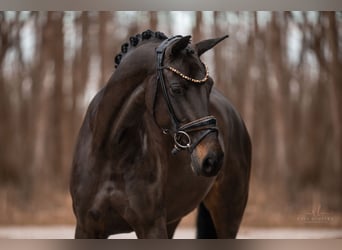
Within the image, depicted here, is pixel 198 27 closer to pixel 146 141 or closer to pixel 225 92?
pixel 225 92

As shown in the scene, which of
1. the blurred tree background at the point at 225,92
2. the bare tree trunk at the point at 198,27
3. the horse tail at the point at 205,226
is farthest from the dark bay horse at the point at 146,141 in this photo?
the bare tree trunk at the point at 198,27

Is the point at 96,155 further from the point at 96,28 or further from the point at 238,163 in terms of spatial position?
the point at 96,28

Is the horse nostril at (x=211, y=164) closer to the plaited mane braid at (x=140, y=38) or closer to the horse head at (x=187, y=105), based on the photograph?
the horse head at (x=187, y=105)

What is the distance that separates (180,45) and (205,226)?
4.41ft

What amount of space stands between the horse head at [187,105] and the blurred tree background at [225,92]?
117cm

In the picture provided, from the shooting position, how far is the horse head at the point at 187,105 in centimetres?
177

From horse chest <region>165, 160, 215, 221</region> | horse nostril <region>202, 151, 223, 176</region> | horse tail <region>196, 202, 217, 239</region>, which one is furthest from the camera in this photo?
horse tail <region>196, 202, 217, 239</region>

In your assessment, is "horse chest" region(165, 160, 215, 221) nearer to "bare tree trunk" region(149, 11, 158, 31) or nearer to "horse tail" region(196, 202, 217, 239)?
"horse tail" region(196, 202, 217, 239)

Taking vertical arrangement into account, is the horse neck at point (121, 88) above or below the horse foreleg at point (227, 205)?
above

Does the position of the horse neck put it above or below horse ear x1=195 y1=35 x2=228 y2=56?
below

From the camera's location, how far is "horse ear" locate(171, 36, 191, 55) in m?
1.82

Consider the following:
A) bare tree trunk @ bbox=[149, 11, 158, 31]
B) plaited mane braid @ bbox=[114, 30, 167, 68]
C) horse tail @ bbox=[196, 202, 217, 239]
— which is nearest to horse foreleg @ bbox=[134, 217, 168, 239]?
plaited mane braid @ bbox=[114, 30, 167, 68]

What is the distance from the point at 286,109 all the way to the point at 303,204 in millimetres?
580

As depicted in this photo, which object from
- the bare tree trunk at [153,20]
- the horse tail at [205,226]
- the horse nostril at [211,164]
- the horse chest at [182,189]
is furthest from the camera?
the bare tree trunk at [153,20]
